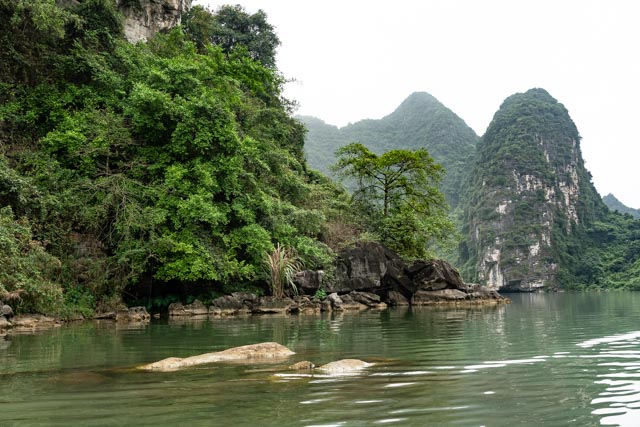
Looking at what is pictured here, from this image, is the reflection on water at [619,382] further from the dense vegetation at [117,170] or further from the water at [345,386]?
the dense vegetation at [117,170]

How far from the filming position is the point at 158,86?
16.1 meters

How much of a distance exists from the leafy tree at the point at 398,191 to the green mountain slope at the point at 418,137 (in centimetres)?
6755

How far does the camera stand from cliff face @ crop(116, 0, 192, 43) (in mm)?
22109

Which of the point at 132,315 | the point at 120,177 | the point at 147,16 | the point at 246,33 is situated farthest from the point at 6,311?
the point at 246,33

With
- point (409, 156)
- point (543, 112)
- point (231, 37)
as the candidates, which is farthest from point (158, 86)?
point (543, 112)

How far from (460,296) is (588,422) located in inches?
756

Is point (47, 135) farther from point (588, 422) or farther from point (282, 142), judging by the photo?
point (588, 422)

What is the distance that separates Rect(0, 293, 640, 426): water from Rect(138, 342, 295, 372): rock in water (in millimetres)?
239

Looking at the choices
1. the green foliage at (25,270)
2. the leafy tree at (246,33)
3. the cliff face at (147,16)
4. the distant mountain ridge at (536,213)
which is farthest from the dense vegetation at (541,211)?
the green foliage at (25,270)

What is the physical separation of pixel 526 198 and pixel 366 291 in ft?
216

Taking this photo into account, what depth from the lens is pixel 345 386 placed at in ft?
13.8

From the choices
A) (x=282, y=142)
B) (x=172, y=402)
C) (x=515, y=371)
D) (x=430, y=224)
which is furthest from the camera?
(x=282, y=142)

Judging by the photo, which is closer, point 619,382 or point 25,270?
point 619,382

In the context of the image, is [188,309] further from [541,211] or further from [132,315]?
[541,211]
